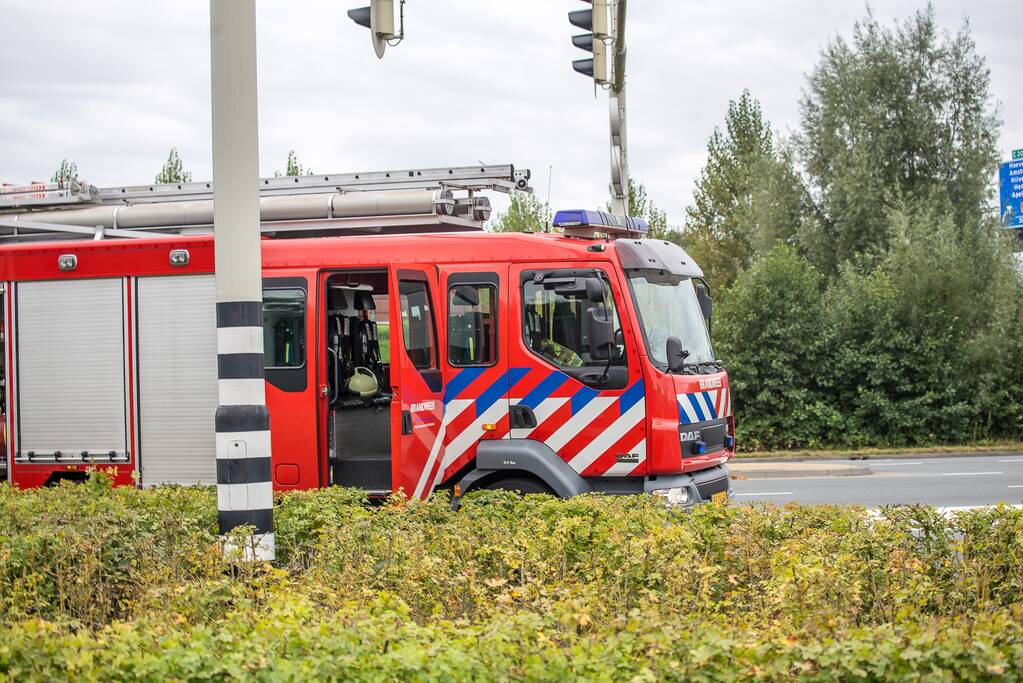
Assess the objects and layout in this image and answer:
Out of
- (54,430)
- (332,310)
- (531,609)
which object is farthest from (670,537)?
(54,430)

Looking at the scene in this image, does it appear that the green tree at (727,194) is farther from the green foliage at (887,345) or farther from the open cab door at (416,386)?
the open cab door at (416,386)

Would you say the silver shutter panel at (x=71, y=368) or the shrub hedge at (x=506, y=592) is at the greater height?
the silver shutter panel at (x=71, y=368)

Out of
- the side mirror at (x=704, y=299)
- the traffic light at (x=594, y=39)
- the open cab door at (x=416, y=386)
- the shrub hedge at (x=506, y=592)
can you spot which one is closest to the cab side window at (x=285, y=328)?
the open cab door at (x=416, y=386)

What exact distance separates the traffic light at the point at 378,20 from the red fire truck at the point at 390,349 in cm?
137

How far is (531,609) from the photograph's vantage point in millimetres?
5016

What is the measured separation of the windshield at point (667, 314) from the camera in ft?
29.9

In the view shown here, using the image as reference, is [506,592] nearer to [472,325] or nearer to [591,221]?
[472,325]

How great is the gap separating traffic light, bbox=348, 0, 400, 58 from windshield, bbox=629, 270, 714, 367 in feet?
9.50

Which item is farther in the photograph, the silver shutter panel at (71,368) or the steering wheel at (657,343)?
the silver shutter panel at (71,368)

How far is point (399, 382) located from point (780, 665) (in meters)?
5.75

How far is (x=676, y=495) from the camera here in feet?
29.5

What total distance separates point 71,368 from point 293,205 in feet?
8.26

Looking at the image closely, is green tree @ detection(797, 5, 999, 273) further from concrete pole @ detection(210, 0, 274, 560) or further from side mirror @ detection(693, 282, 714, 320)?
concrete pole @ detection(210, 0, 274, 560)

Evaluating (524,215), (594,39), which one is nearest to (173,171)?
(524,215)
